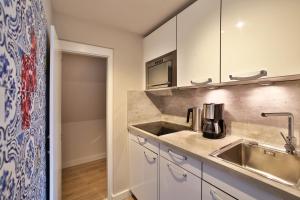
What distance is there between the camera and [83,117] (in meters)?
2.96

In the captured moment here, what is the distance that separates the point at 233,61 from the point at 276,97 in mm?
440

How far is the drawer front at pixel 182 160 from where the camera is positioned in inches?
39.3

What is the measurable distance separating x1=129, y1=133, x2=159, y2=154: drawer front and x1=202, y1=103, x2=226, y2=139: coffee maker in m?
0.48

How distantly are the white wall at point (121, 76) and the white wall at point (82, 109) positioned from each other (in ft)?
3.79

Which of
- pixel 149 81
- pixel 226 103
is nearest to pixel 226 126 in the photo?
pixel 226 103

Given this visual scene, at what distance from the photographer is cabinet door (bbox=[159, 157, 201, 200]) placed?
3.33ft

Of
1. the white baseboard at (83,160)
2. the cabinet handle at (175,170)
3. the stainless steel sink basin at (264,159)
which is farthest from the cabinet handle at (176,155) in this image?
the white baseboard at (83,160)

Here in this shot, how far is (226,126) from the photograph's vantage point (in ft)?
4.62

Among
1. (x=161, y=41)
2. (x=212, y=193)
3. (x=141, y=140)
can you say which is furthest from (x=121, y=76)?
(x=212, y=193)

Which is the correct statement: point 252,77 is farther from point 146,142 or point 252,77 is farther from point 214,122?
point 146,142

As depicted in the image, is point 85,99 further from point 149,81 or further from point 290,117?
point 290,117

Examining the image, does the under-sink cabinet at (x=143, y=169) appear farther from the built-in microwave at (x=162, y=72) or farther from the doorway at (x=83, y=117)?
the doorway at (x=83, y=117)

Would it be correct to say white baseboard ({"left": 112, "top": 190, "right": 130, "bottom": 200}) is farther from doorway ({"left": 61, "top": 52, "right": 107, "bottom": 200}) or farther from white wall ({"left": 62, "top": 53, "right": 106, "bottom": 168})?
white wall ({"left": 62, "top": 53, "right": 106, "bottom": 168})

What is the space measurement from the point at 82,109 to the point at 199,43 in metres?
2.56
